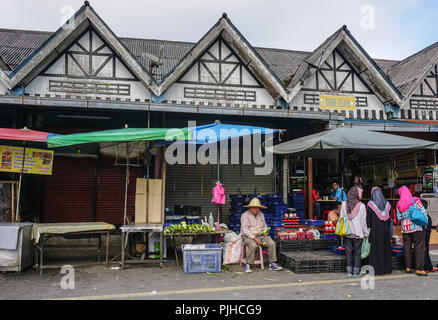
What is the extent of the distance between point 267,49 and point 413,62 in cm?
604

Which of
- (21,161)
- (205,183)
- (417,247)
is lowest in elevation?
(417,247)

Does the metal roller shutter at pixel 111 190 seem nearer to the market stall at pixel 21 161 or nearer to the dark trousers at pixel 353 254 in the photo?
the market stall at pixel 21 161

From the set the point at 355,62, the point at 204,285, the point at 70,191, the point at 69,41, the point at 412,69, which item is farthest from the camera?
the point at 412,69

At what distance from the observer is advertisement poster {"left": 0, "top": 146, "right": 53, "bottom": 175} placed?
8.48m

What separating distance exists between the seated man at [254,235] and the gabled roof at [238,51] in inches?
194

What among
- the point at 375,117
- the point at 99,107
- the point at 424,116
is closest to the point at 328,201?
the point at 375,117

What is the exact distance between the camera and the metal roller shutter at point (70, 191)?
1180 cm

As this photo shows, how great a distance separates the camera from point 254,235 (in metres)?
7.79

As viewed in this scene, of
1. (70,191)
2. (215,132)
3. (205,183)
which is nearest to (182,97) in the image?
(205,183)

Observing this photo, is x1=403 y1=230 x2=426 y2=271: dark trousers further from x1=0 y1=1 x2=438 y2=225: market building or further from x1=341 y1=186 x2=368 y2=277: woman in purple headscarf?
x1=0 y1=1 x2=438 y2=225: market building

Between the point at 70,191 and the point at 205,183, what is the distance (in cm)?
462

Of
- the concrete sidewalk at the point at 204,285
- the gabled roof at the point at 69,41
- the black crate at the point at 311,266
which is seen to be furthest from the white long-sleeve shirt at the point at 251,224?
the gabled roof at the point at 69,41

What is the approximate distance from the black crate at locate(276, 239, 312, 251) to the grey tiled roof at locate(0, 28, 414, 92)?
6.13 metres

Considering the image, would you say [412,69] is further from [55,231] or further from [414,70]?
[55,231]
